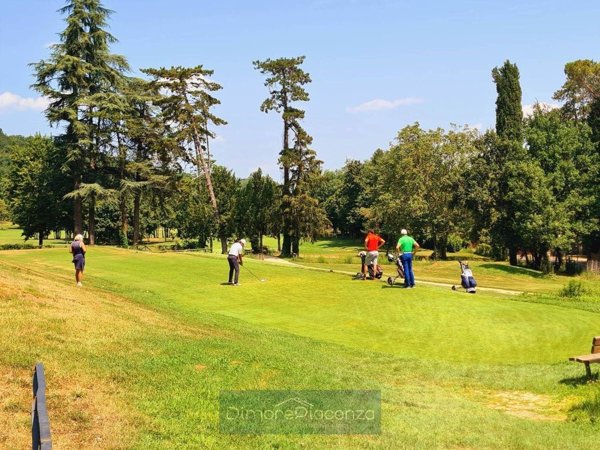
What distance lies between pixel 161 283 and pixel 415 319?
13385mm

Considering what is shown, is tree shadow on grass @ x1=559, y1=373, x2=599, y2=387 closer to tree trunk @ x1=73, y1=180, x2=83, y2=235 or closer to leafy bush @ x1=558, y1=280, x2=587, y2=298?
leafy bush @ x1=558, y1=280, x2=587, y2=298

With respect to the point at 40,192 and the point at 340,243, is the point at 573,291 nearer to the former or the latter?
the point at 40,192

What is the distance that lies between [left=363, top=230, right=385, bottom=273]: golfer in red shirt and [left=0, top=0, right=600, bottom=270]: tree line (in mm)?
29421

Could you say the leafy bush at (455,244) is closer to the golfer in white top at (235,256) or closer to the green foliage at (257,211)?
the green foliage at (257,211)

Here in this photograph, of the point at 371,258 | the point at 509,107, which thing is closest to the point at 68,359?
the point at 371,258

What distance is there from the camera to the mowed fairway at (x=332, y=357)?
7.41 metres

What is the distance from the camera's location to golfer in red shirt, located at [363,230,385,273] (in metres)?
23.2

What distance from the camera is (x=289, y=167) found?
58.0 metres

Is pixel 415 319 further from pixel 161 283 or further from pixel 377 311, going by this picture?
pixel 161 283

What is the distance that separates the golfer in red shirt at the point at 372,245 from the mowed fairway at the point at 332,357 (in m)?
2.02

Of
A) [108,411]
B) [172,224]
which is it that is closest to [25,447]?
[108,411]

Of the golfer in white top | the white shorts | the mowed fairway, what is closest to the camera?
the mowed fairway

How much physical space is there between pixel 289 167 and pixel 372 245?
3570cm

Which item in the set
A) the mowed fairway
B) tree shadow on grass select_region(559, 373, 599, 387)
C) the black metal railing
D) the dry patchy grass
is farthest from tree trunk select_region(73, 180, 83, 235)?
the black metal railing
